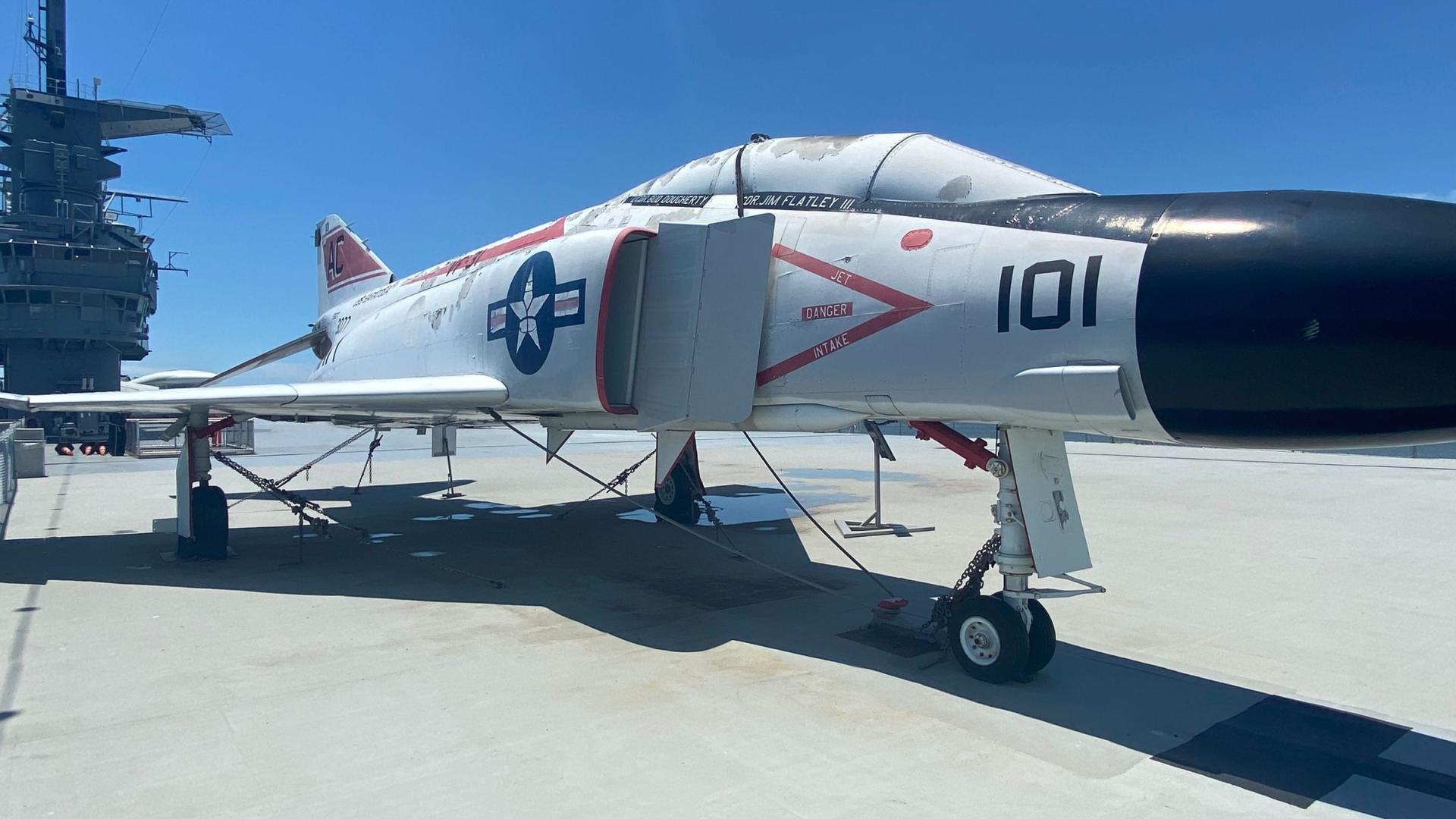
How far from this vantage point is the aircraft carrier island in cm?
3909

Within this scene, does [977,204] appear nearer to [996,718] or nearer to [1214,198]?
[1214,198]

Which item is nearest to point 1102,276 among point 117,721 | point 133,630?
point 117,721

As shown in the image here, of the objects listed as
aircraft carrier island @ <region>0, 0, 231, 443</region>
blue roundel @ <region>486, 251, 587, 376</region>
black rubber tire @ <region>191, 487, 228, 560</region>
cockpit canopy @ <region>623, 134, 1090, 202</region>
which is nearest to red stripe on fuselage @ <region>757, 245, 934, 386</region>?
cockpit canopy @ <region>623, 134, 1090, 202</region>

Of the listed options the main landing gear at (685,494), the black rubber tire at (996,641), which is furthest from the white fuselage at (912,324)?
the main landing gear at (685,494)

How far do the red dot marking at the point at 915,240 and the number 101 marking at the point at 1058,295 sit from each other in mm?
710

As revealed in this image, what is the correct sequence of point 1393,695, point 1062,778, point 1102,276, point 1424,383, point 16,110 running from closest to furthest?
point 1424,383, point 1062,778, point 1102,276, point 1393,695, point 16,110

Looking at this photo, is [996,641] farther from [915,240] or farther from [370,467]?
[370,467]

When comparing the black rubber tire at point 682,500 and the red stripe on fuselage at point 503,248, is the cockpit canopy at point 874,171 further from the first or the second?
the black rubber tire at point 682,500

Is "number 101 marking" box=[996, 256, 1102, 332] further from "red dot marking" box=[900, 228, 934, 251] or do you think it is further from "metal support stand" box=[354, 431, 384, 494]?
"metal support stand" box=[354, 431, 384, 494]

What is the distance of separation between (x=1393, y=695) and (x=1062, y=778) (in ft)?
10.3

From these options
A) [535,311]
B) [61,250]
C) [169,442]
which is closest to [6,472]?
[535,311]

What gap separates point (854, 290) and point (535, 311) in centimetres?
347

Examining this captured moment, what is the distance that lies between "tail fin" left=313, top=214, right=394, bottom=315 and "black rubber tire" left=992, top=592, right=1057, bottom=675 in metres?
13.9

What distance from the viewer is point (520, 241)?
10.0 metres
